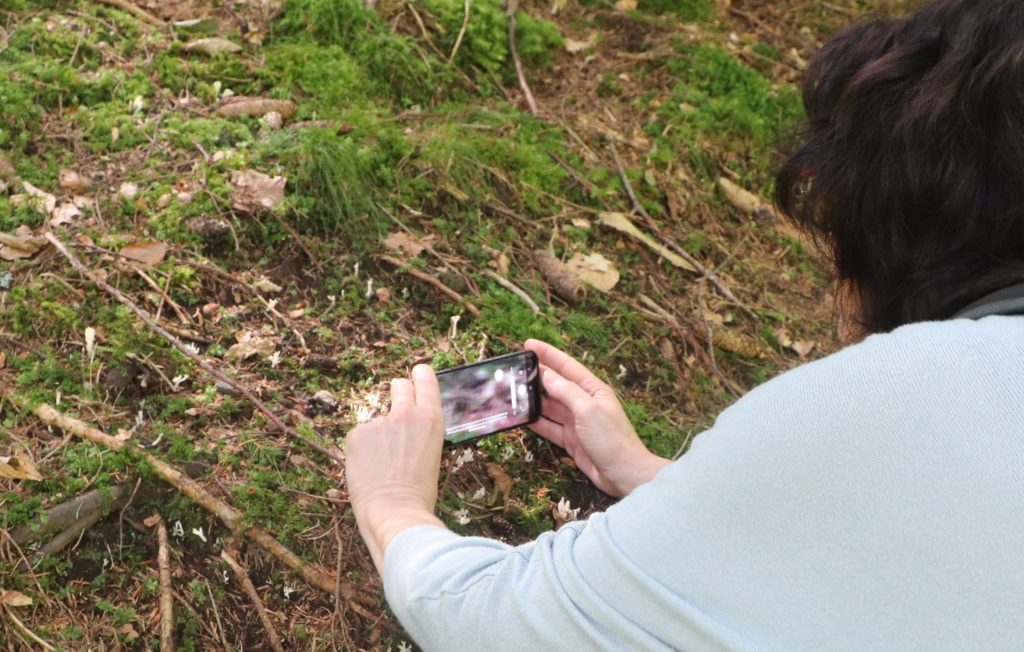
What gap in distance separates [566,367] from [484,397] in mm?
335

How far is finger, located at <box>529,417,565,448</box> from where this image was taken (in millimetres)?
3098

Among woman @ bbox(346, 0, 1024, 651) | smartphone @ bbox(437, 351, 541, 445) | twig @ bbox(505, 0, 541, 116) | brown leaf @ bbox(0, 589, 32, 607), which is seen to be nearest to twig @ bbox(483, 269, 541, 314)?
smartphone @ bbox(437, 351, 541, 445)

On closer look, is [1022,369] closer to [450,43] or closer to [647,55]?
[450,43]

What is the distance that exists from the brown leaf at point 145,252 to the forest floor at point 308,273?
0.6 inches

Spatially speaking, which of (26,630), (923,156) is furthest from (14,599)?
(923,156)

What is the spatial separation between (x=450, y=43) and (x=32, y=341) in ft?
8.79

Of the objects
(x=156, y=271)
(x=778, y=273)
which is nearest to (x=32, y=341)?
(x=156, y=271)

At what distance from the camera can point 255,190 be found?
3.59 metres

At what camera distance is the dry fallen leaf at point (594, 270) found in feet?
12.9

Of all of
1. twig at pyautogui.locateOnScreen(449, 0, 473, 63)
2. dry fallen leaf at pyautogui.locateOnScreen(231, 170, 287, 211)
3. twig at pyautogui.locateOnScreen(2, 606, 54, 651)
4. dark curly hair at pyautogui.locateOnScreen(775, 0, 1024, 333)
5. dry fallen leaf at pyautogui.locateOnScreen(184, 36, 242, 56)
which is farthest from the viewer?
twig at pyautogui.locateOnScreen(449, 0, 473, 63)

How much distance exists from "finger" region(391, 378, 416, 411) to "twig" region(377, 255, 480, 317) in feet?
3.41

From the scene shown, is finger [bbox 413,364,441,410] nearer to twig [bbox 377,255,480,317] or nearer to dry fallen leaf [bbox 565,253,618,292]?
twig [bbox 377,255,480,317]

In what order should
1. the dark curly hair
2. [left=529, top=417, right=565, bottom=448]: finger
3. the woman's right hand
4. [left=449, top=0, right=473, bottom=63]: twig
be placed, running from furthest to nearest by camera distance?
1. [left=449, top=0, right=473, bottom=63]: twig
2. [left=529, top=417, right=565, bottom=448]: finger
3. the woman's right hand
4. the dark curly hair

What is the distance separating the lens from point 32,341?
119 inches
